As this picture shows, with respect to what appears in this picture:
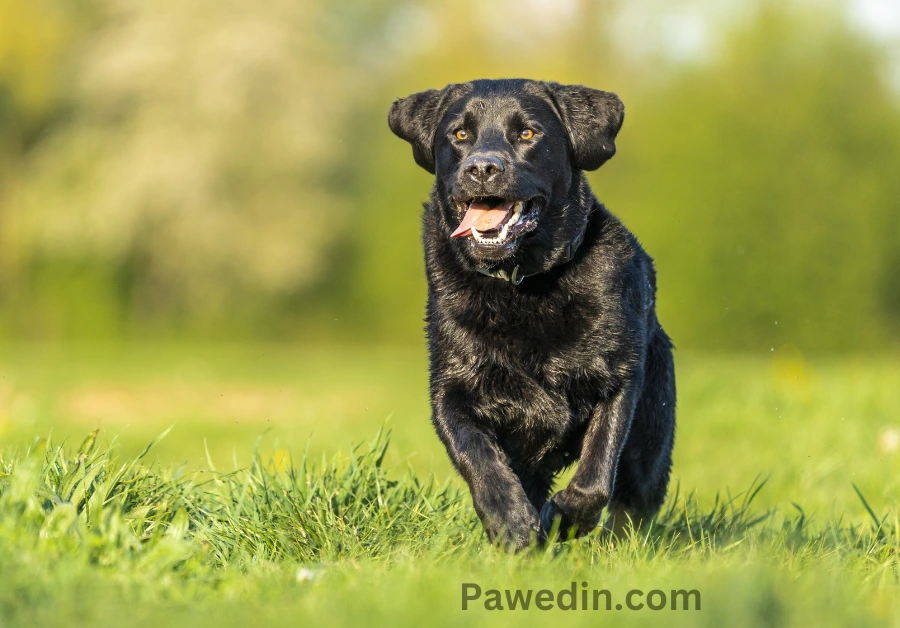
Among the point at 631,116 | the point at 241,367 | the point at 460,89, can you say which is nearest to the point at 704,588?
the point at 460,89

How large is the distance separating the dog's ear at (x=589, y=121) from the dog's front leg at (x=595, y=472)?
91cm

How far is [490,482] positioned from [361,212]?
66.7 feet

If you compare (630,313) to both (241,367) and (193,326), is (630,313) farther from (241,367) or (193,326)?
(193,326)

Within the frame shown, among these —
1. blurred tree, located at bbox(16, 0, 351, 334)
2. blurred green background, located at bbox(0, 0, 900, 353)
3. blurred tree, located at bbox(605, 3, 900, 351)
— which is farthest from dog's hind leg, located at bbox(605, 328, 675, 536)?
blurred tree, located at bbox(16, 0, 351, 334)

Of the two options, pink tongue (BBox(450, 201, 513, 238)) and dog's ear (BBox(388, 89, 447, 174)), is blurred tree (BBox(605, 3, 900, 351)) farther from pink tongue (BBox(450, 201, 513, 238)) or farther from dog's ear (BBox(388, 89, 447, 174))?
pink tongue (BBox(450, 201, 513, 238))

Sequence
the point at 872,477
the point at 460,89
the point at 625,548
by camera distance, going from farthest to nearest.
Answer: the point at 872,477
the point at 460,89
the point at 625,548

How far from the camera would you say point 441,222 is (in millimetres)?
4254

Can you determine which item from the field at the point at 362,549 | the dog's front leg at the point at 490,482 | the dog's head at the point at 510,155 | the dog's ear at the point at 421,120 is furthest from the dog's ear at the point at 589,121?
the field at the point at 362,549

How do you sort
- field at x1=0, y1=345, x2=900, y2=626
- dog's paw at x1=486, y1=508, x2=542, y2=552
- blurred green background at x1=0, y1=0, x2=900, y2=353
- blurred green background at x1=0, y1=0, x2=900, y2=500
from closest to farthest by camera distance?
field at x1=0, y1=345, x2=900, y2=626
dog's paw at x1=486, y1=508, x2=542, y2=552
blurred green background at x1=0, y1=0, x2=900, y2=500
blurred green background at x1=0, y1=0, x2=900, y2=353

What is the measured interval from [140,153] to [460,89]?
2025cm

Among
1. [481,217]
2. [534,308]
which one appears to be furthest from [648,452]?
[481,217]

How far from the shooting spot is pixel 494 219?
399 centimetres

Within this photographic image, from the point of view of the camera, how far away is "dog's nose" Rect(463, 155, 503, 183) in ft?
12.7

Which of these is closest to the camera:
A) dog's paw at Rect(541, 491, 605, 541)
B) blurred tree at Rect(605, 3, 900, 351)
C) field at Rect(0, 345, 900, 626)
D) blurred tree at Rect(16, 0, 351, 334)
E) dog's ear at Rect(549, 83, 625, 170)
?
field at Rect(0, 345, 900, 626)
